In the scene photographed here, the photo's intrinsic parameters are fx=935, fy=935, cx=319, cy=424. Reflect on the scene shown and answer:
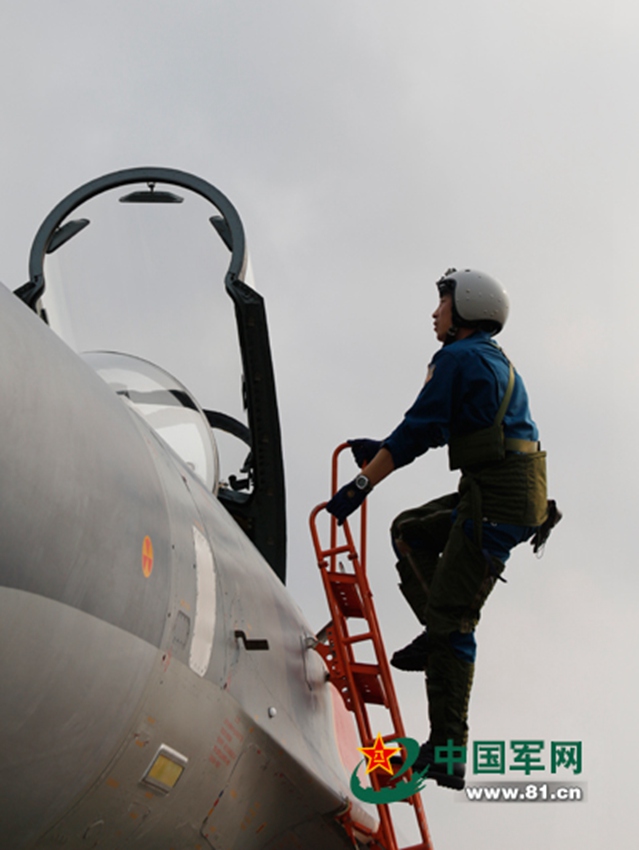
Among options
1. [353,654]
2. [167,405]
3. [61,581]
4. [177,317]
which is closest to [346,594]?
[353,654]

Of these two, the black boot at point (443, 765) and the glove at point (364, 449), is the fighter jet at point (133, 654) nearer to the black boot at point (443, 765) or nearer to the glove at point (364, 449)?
the black boot at point (443, 765)

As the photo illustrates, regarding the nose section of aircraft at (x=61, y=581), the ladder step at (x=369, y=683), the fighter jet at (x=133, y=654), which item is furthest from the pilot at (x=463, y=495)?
the nose section of aircraft at (x=61, y=581)

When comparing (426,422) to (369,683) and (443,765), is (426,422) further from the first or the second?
(443,765)

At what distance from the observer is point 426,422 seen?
4207 mm

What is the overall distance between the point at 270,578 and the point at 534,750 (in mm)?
2039

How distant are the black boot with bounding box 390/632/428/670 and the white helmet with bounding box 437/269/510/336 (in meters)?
1.57

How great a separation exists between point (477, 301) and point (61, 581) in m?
3.16

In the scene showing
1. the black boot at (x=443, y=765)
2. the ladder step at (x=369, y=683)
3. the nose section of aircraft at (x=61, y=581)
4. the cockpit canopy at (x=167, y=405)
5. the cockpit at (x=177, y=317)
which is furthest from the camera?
the cockpit at (x=177, y=317)

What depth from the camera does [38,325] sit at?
222cm

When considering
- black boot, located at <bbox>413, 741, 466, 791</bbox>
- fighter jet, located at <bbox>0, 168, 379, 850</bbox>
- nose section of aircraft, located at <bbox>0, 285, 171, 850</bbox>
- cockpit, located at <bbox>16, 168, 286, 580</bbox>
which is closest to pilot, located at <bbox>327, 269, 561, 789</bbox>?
black boot, located at <bbox>413, 741, 466, 791</bbox>

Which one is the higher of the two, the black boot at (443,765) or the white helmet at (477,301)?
the white helmet at (477,301)

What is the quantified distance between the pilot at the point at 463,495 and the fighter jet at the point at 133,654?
53cm

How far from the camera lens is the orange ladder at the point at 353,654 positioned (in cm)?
400

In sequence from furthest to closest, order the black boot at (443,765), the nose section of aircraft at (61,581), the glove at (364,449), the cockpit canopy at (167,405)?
the cockpit canopy at (167,405), the glove at (364,449), the black boot at (443,765), the nose section of aircraft at (61,581)
